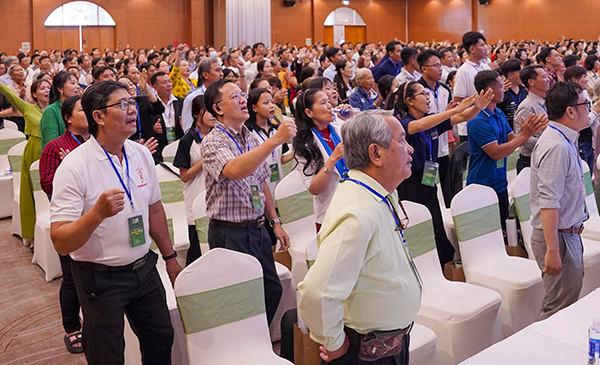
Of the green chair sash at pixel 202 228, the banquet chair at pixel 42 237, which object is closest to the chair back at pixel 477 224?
the green chair sash at pixel 202 228

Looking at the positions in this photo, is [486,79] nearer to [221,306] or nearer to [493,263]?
[493,263]

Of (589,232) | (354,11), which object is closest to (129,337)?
(589,232)

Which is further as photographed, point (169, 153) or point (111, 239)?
point (169, 153)

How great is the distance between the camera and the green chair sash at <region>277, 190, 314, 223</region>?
161 inches

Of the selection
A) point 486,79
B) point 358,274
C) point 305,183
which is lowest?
point 358,274

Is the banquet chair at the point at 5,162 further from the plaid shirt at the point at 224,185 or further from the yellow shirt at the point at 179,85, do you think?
the plaid shirt at the point at 224,185

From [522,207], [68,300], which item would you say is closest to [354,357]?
[68,300]

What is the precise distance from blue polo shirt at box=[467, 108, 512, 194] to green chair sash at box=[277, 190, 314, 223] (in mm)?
1225

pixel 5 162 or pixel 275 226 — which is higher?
pixel 5 162

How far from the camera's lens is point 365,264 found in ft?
6.17

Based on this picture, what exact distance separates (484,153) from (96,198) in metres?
2.87

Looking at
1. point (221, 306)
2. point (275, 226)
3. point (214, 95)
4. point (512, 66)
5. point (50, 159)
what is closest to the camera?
point (221, 306)

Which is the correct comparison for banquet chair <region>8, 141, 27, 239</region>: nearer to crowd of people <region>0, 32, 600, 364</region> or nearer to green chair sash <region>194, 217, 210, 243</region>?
crowd of people <region>0, 32, 600, 364</region>

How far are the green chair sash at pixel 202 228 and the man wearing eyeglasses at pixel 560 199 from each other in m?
1.79
